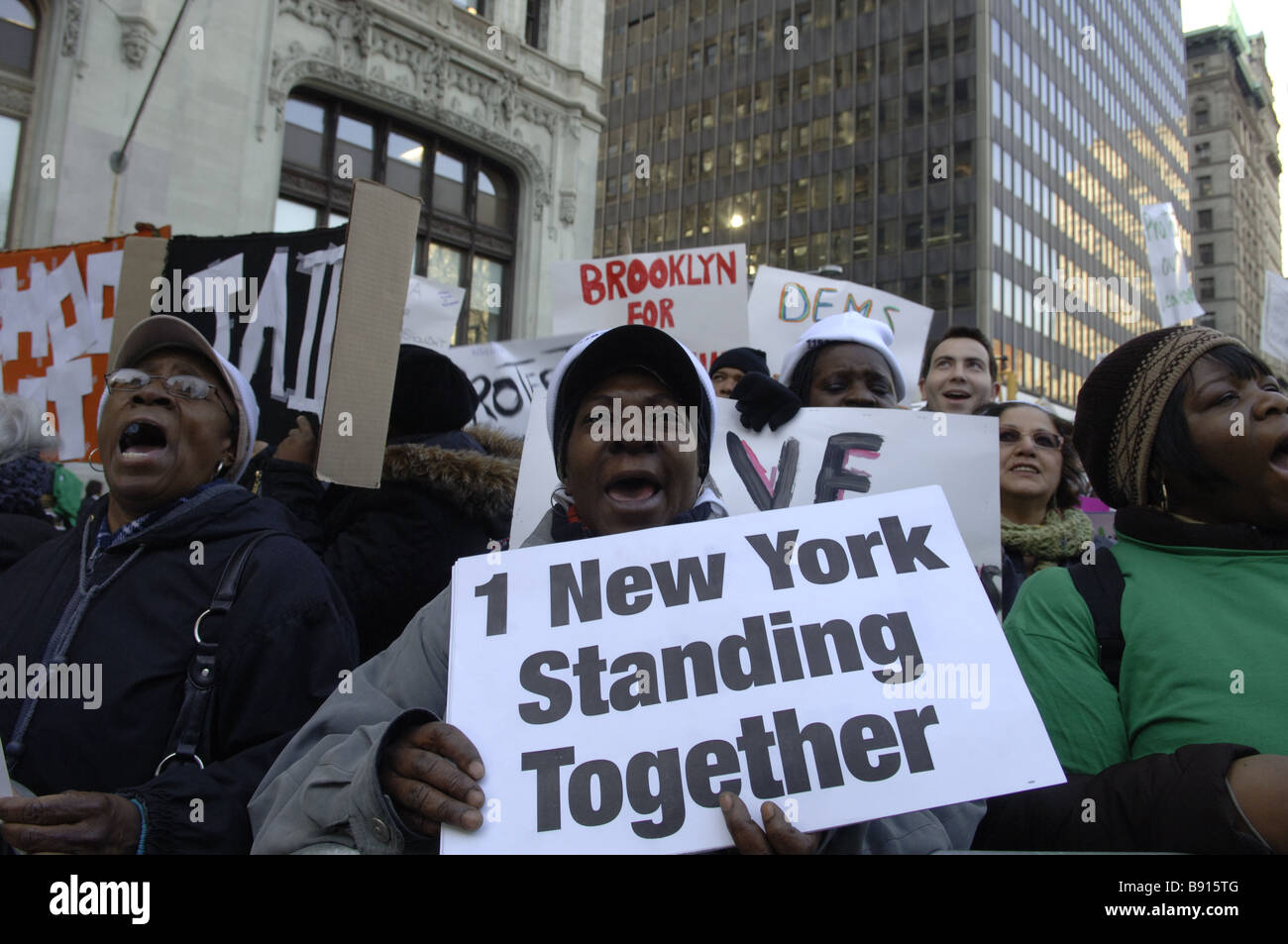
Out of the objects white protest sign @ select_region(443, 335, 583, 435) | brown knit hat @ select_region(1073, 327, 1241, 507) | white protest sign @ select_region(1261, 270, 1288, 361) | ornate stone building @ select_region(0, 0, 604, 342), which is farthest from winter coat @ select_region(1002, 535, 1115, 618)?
ornate stone building @ select_region(0, 0, 604, 342)

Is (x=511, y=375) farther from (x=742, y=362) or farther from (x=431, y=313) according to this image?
(x=742, y=362)

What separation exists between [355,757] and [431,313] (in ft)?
19.1

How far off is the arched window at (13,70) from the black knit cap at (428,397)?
12.0 meters

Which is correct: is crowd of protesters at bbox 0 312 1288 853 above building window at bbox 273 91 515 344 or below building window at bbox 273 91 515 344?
below

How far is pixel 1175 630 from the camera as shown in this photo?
1.47 metres

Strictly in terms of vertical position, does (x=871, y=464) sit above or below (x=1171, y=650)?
above

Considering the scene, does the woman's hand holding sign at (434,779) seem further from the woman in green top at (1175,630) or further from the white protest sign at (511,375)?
the white protest sign at (511,375)

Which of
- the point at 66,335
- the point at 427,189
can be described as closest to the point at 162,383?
the point at 66,335

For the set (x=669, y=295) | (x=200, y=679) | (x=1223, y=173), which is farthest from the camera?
(x=1223, y=173)

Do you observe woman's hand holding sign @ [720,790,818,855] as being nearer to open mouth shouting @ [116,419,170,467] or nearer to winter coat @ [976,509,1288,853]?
winter coat @ [976,509,1288,853]

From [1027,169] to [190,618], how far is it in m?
52.8

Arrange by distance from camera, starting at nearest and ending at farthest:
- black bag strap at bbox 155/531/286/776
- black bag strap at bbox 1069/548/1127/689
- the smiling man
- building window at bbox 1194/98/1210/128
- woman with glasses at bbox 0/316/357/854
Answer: black bag strap at bbox 1069/548/1127/689 → woman with glasses at bbox 0/316/357/854 → black bag strap at bbox 155/531/286/776 → the smiling man → building window at bbox 1194/98/1210/128

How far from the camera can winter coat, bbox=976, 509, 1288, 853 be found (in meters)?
1.27
